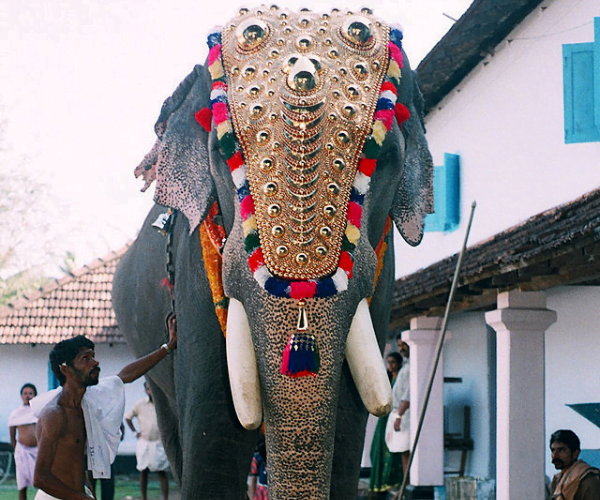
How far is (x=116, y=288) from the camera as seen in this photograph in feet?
21.7

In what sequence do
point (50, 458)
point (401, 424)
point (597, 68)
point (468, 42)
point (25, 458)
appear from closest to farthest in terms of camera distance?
point (50, 458) < point (597, 68) < point (25, 458) < point (468, 42) < point (401, 424)

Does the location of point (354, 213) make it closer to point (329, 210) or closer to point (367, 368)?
point (329, 210)

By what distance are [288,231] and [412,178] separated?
89 centimetres

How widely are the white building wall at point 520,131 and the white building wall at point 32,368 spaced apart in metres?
10.0

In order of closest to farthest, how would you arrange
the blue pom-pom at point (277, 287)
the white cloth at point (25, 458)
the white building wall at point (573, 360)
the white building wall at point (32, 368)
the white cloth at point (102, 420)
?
1. the blue pom-pom at point (277, 287)
2. the white cloth at point (102, 420)
3. the white building wall at point (573, 360)
4. the white cloth at point (25, 458)
5. the white building wall at point (32, 368)

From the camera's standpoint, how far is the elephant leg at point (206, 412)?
420cm

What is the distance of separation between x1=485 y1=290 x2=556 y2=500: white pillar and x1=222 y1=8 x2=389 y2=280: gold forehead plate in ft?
21.8

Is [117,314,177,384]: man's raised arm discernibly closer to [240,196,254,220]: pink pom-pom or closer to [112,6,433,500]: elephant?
[112,6,433,500]: elephant

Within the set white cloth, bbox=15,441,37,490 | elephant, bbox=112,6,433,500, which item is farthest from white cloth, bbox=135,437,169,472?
elephant, bbox=112,6,433,500

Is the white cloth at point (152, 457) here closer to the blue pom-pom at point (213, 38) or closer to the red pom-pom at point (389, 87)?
the blue pom-pom at point (213, 38)

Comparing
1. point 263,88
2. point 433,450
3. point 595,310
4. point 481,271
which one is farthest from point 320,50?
point 433,450

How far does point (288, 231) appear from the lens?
3664 mm

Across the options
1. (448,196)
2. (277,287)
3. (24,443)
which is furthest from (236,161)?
(448,196)

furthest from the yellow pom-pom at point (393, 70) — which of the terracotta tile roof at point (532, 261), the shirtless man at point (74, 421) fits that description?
the terracotta tile roof at point (532, 261)
